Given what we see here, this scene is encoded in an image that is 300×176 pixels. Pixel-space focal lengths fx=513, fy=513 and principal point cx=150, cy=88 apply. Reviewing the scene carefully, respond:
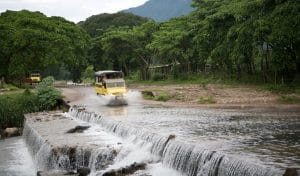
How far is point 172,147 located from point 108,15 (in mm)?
69099

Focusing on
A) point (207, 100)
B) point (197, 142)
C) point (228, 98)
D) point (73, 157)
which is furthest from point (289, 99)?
point (73, 157)

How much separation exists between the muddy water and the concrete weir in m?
0.70

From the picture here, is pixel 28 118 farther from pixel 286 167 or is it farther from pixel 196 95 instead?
pixel 286 167

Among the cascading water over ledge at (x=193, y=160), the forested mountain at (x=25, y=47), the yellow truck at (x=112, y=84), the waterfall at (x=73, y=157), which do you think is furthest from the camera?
the yellow truck at (x=112, y=84)

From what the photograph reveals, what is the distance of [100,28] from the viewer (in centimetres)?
8131

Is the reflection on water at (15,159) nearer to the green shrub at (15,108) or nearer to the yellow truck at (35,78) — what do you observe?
the green shrub at (15,108)

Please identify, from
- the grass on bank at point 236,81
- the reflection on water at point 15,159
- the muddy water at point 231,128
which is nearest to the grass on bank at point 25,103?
the reflection on water at point 15,159

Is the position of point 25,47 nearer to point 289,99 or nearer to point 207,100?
point 207,100

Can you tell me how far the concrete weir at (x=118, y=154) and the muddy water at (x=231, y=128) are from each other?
2.30 ft

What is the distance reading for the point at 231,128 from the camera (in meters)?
21.5

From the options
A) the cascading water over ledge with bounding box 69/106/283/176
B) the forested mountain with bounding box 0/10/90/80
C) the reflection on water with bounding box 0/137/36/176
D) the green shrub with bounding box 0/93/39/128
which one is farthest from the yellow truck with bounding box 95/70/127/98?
the cascading water over ledge with bounding box 69/106/283/176

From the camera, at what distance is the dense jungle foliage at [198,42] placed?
3138cm

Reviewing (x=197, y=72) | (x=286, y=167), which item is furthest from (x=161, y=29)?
(x=286, y=167)

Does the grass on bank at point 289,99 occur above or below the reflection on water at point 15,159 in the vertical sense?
above
